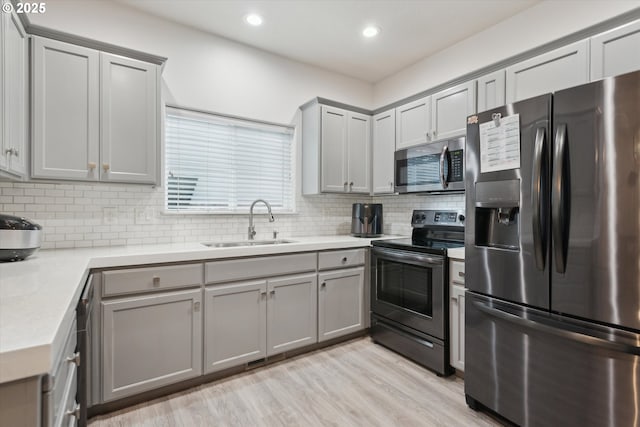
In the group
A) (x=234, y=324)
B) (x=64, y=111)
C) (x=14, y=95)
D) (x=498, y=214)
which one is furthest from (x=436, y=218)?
(x=14, y=95)

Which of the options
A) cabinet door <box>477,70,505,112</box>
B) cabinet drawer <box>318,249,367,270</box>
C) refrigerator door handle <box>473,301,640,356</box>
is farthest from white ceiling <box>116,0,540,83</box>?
refrigerator door handle <box>473,301,640,356</box>

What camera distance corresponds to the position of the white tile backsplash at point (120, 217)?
2.22 meters

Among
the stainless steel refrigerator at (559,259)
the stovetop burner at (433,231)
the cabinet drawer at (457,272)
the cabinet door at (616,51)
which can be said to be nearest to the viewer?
the stainless steel refrigerator at (559,259)

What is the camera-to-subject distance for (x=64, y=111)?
2.04 meters

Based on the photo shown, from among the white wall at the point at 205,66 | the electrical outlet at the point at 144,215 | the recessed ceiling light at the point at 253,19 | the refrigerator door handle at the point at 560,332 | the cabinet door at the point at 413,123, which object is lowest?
the refrigerator door handle at the point at 560,332

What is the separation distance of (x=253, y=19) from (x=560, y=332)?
3.01 metres

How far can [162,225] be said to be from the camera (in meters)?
2.68

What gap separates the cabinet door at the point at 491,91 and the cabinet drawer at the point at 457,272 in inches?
49.7

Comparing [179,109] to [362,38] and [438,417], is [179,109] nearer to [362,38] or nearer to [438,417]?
[362,38]

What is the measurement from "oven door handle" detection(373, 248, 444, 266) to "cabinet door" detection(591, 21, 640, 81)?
1511 millimetres

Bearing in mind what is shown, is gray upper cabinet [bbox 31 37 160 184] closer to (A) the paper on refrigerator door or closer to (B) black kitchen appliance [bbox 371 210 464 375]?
(B) black kitchen appliance [bbox 371 210 464 375]

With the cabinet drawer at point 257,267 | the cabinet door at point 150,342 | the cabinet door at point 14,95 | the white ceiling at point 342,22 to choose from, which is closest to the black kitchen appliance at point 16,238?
the cabinet door at point 14,95

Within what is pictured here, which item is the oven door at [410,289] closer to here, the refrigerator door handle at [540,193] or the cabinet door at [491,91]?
the refrigerator door handle at [540,193]

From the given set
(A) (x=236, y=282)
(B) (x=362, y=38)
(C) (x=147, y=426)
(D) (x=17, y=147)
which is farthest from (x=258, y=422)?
(B) (x=362, y=38)
